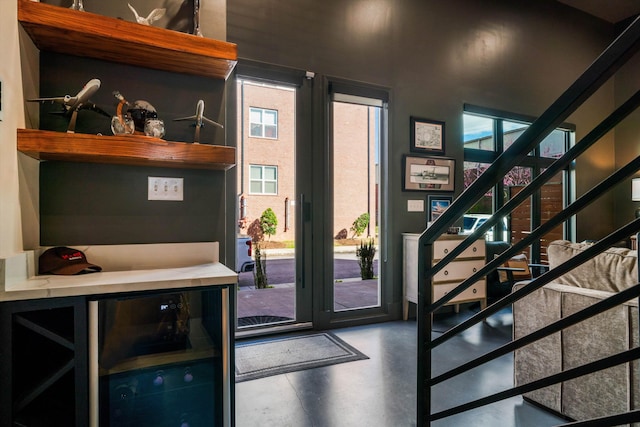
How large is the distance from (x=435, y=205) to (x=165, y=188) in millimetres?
3046

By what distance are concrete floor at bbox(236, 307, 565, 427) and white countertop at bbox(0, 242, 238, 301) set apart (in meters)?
0.89

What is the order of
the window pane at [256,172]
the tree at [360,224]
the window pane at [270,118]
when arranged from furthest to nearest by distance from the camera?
1. the window pane at [256,172]
2. the tree at [360,224]
3. the window pane at [270,118]

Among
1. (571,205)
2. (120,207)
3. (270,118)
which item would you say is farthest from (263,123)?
(571,205)

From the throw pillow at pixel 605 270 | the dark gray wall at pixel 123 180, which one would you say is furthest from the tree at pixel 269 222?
the throw pillow at pixel 605 270

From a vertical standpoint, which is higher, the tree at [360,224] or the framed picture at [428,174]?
the framed picture at [428,174]

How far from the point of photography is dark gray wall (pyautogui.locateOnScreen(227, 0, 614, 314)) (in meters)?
3.28

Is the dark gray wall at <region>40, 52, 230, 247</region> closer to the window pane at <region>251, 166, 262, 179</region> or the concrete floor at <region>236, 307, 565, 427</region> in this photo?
the concrete floor at <region>236, 307, 565, 427</region>

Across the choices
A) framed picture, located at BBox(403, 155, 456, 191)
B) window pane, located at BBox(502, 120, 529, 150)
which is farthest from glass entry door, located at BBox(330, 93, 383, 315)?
window pane, located at BBox(502, 120, 529, 150)

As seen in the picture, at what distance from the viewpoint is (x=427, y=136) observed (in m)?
3.96

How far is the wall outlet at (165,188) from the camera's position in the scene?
1929mm

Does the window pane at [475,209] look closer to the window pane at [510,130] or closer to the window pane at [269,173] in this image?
the window pane at [510,130]

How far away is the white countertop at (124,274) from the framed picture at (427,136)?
2.71 m

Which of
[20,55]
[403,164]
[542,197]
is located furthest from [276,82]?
[542,197]

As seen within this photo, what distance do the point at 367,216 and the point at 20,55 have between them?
7.17 metres
